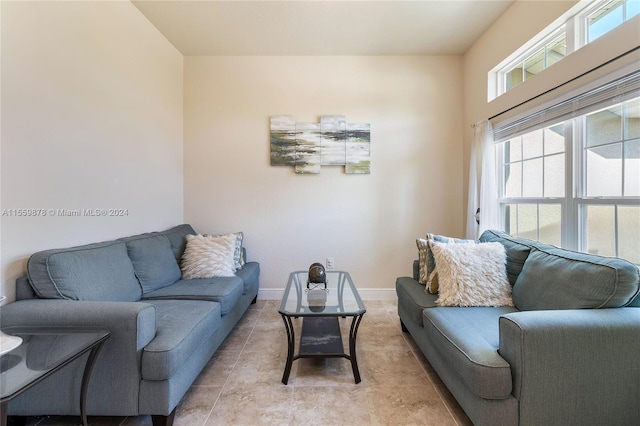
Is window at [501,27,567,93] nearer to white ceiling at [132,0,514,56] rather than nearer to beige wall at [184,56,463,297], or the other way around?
white ceiling at [132,0,514,56]

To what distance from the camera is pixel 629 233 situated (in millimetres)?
1458

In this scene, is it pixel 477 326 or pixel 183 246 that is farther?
pixel 183 246

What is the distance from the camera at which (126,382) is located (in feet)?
3.97

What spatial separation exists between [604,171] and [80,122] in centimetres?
346

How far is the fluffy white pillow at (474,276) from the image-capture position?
5.50 ft

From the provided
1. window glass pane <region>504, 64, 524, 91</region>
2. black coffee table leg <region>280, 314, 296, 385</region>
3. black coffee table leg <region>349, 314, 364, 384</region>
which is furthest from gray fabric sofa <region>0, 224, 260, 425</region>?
window glass pane <region>504, 64, 524, 91</region>

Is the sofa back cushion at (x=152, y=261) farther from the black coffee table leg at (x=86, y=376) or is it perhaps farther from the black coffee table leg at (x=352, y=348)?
the black coffee table leg at (x=352, y=348)

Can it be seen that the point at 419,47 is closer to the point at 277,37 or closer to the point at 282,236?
the point at 277,37

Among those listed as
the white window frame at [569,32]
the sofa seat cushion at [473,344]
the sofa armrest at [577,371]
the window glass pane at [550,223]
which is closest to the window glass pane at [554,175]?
the window glass pane at [550,223]

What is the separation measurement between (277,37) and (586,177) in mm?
2895

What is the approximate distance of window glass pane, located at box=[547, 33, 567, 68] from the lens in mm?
1830

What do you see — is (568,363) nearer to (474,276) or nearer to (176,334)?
(474,276)

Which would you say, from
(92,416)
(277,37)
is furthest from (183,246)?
(277,37)

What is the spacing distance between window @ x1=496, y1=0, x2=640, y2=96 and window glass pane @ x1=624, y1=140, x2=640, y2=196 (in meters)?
0.71
